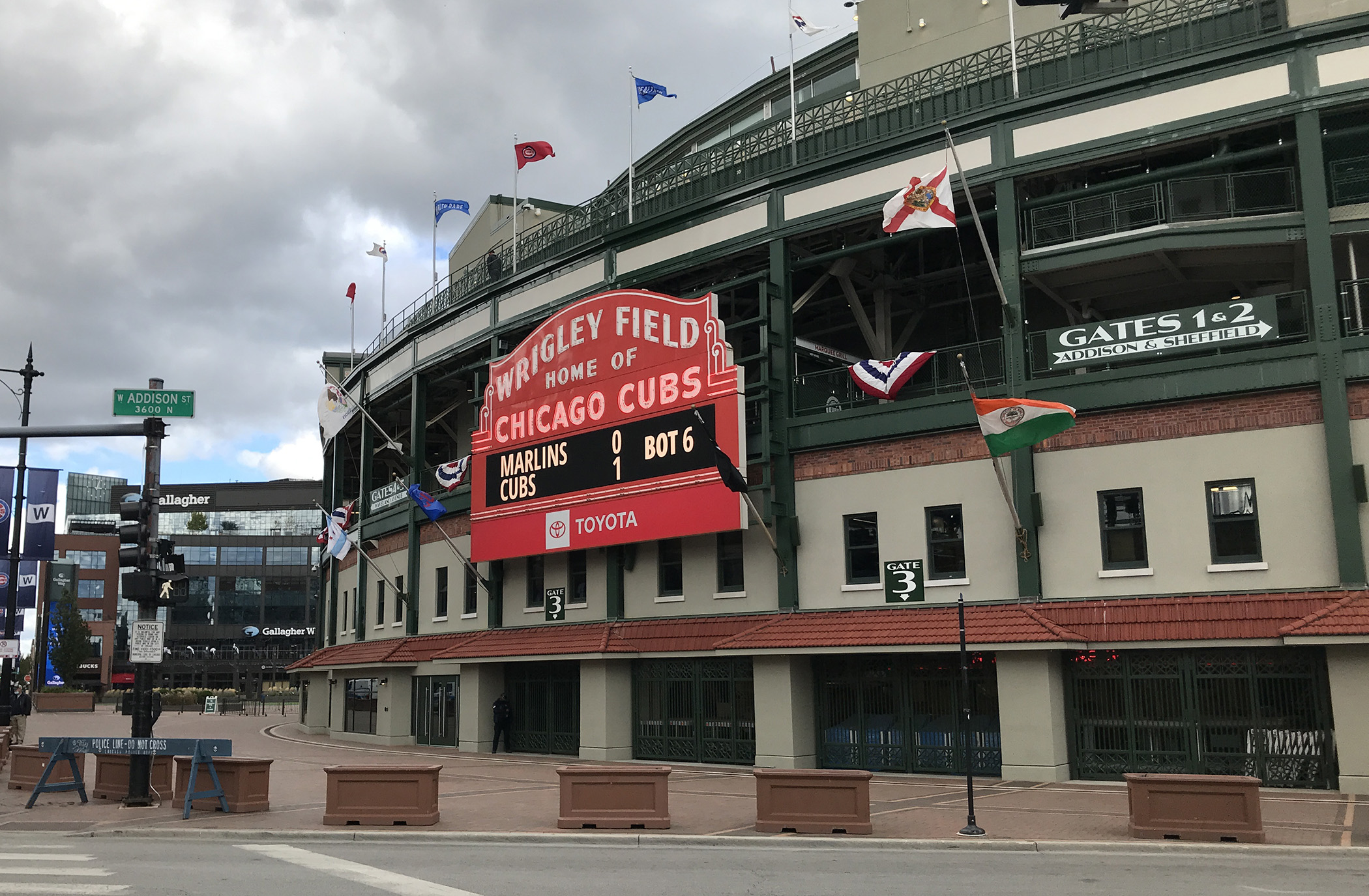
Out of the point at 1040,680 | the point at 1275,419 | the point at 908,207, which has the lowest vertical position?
the point at 1040,680

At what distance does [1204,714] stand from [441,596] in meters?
24.6

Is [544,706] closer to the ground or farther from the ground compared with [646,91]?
closer to the ground

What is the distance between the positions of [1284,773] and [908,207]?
1244cm

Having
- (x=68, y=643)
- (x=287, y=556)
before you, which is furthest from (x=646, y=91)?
(x=287, y=556)

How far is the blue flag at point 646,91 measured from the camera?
3369cm

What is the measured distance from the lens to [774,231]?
29.1m

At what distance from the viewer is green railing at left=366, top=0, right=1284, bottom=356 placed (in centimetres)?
2431

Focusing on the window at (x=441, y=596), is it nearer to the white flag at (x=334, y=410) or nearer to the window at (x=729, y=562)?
the white flag at (x=334, y=410)

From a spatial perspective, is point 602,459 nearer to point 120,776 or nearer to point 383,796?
point 120,776

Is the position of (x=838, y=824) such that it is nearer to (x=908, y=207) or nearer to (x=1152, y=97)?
(x=908, y=207)

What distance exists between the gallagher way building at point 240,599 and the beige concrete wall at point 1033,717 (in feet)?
331

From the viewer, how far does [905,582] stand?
83.6ft

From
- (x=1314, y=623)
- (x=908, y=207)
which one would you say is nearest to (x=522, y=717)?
(x=908, y=207)

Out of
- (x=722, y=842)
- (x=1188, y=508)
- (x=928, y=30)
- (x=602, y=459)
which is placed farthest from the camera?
(x=602, y=459)
